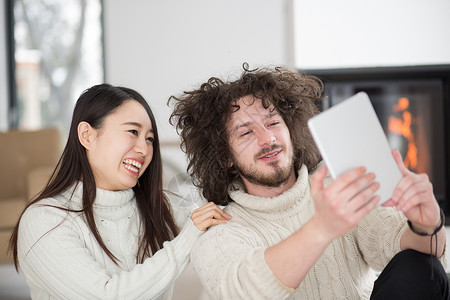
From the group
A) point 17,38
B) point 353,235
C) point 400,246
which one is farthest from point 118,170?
point 17,38

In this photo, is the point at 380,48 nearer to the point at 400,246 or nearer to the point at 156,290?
the point at 400,246

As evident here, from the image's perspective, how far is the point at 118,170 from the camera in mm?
1679

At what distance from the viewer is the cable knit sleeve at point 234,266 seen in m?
1.16

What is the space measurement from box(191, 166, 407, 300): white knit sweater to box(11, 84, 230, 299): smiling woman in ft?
0.33

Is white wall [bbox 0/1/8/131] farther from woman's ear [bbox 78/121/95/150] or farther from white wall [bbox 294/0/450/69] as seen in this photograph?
woman's ear [bbox 78/121/95/150]

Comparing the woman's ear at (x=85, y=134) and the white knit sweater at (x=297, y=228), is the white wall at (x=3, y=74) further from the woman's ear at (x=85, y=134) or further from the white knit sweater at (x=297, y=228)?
the white knit sweater at (x=297, y=228)

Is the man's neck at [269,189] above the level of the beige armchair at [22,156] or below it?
above

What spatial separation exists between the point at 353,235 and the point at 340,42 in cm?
174

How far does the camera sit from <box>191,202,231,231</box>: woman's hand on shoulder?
150 centimetres

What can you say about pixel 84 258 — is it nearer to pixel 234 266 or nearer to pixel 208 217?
pixel 208 217

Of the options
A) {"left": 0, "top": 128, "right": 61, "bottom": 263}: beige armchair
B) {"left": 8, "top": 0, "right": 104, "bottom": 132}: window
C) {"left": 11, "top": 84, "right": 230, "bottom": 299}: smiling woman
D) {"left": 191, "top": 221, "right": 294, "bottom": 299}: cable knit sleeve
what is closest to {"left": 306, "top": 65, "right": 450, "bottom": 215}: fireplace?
{"left": 11, "top": 84, "right": 230, "bottom": 299}: smiling woman

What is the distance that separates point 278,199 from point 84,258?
0.55 meters

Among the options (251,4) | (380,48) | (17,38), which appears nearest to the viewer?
(380,48)

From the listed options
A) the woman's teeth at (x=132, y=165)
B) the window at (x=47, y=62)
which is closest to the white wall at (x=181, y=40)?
the window at (x=47, y=62)
